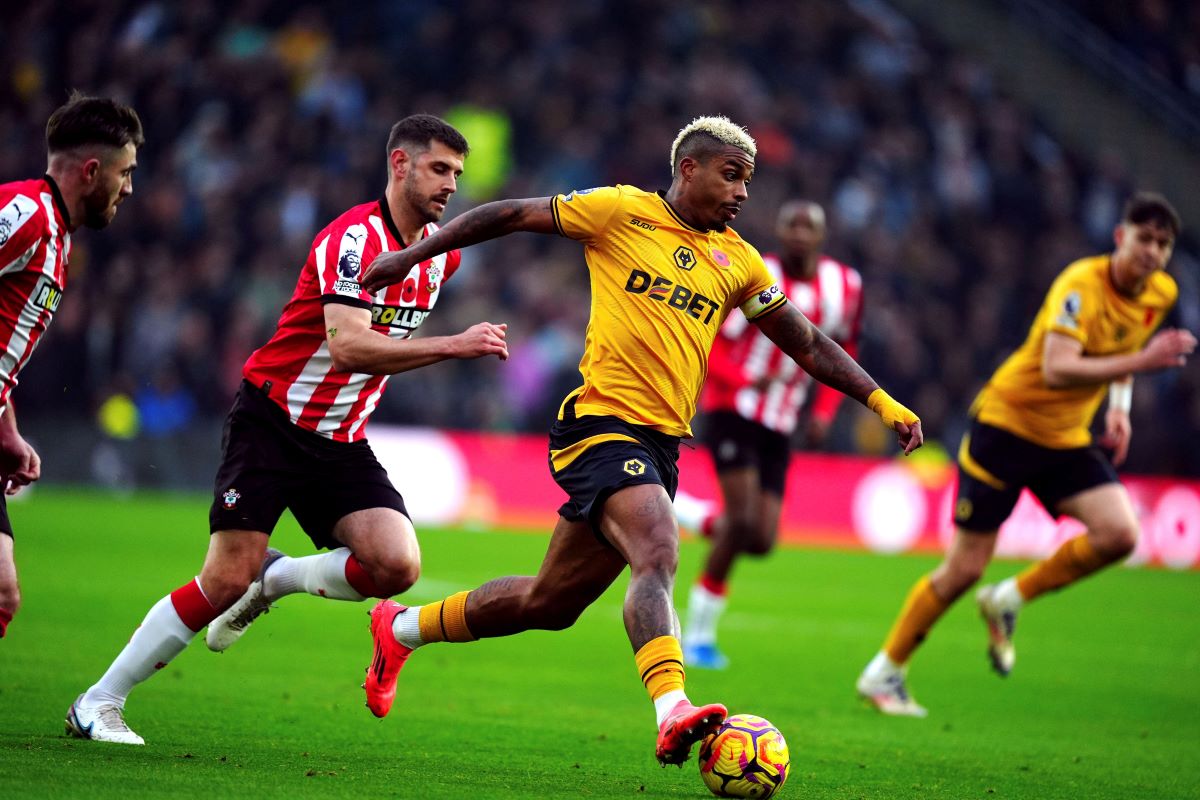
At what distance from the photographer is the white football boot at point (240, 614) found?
6738 mm

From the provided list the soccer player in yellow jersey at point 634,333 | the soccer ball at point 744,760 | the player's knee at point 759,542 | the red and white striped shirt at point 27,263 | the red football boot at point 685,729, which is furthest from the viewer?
the player's knee at point 759,542

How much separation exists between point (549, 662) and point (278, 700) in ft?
8.34

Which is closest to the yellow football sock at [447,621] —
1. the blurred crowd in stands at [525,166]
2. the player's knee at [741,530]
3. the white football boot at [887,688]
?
the white football boot at [887,688]

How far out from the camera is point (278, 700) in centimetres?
742

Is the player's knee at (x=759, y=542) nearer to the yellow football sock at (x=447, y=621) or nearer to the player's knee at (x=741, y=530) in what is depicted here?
the player's knee at (x=741, y=530)

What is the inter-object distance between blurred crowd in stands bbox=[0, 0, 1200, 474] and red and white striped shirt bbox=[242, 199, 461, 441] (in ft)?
44.7

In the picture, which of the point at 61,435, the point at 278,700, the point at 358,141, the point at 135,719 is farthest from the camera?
the point at 358,141

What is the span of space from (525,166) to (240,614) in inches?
640

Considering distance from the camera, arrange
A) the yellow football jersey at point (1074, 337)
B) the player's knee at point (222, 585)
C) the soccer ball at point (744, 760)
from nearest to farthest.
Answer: the soccer ball at point (744, 760) → the player's knee at point (222, 585) → the yellow football jersey at point (1074, 337)

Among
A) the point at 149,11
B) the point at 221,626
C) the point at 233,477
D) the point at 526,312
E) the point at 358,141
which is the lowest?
the point at 221,626

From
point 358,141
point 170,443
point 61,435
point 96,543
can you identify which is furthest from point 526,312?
point 96,543

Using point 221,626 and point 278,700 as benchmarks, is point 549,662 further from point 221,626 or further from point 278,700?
point 221,626

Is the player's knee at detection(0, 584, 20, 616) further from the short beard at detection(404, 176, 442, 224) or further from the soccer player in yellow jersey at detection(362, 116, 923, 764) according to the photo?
the short beard at detection(404, 176, 442, 224)

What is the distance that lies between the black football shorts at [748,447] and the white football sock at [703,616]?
82 centimetres
